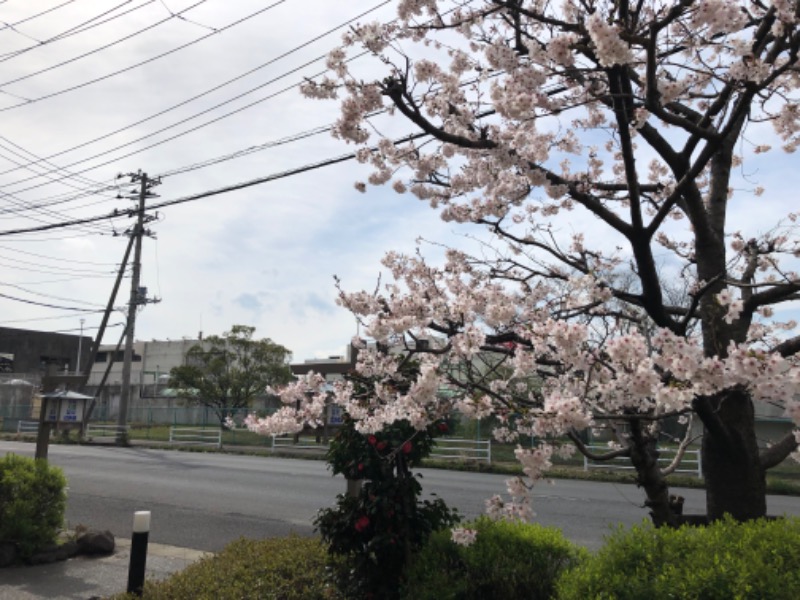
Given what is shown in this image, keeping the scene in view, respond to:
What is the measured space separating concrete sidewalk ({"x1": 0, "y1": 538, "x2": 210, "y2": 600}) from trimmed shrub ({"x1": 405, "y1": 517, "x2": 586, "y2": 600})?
3.54 meters

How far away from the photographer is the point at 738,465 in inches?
150

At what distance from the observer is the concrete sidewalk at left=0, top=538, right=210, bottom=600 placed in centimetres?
631

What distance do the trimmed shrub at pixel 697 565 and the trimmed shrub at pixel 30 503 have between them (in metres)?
6.44

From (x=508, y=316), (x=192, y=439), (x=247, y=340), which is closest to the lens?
(x=508, y=316)

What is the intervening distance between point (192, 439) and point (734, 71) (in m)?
31.0

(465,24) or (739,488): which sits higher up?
(465,24)

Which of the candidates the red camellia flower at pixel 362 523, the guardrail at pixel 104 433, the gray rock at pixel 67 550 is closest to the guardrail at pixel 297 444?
the guardrail at pixel 104 433

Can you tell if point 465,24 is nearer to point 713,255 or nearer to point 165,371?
point 713,255

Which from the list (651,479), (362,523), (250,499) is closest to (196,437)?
(250,499)

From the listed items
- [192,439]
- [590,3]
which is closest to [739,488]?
[590,3]

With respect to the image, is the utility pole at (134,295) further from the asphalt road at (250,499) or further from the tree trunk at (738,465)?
the tree trunk at (738,465)

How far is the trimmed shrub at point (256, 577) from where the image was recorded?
183 inches

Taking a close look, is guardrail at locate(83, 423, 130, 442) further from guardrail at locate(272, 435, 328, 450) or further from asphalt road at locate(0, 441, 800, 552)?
asphalt road at locate(0, 441, 800, 552)

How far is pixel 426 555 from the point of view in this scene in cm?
436
